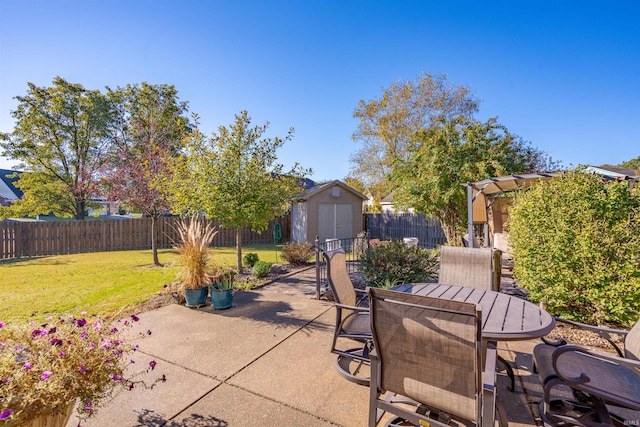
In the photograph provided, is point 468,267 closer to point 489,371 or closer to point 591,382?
point 591,382

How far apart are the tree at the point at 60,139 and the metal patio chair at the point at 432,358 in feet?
51.9

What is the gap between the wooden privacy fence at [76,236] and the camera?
10.1 meters

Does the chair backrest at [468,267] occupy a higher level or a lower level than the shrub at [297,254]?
higher

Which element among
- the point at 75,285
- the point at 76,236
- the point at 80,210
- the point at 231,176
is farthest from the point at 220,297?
the point at 80,210

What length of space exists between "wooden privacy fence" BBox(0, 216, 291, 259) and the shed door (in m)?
5.19

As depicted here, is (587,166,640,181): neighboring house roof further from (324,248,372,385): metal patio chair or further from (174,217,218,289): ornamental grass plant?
(174,217,218,289): ornamental grass plant

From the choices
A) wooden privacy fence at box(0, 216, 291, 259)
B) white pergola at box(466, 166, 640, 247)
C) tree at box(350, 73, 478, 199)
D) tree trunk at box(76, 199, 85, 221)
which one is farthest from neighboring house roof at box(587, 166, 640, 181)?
tree trunk at box(76, 199, 85, 221)

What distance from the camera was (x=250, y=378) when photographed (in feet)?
8.97

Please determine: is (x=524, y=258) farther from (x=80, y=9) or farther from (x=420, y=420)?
(x=80, y=9)

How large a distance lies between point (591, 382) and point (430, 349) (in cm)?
116

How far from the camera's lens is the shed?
13789 mm

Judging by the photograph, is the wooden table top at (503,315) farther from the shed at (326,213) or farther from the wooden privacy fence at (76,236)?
→ the shed at (326,213)

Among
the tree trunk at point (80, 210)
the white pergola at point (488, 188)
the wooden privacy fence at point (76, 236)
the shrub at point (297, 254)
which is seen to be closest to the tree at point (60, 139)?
the tree trunk at point (80, 210)

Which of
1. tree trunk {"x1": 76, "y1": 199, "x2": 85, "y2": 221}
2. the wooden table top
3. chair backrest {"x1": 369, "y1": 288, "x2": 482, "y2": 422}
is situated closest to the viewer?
chair backrest {"x1": 369, "y1": 288, "x2": 482, "y2": 422}
